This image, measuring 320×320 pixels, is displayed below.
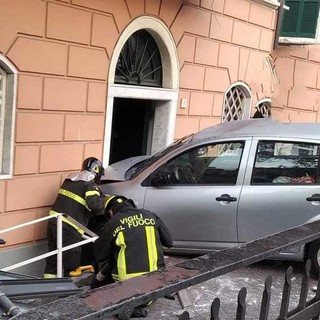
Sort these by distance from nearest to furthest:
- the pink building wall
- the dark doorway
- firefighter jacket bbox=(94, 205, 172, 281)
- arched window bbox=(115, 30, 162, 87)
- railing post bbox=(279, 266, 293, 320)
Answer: railing post bbox=(279, 266, 293, 320)
firefighter jacket bbox=(94, 205, 172, 281)
the pink building wall
arched window bbox=(115, 30, 162, 87)
the dark doorway

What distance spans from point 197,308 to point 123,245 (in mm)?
751

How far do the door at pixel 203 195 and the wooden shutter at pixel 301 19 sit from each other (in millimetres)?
6319

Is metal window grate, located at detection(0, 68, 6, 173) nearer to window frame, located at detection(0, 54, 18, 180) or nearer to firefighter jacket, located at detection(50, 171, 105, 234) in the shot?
window frame, located at detection(0, 54, 18, 180)

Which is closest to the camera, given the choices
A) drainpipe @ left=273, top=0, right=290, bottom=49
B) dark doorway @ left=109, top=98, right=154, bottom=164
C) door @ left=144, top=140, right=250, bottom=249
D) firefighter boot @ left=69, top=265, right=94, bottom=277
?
door @ left=144, top=140, right=250, bottom=249

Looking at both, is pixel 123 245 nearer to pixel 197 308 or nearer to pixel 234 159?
pixel 197 308

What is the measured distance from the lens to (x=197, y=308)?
3797 mm

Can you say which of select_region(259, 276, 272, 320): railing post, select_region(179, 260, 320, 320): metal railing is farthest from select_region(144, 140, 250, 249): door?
select_region(259, 276, 272, 320): railing post

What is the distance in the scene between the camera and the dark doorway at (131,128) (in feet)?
28.0

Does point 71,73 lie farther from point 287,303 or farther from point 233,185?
point 287,303

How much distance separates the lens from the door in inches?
210

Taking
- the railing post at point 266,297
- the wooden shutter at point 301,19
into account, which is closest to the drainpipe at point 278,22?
the wooden shutter at point 301,19

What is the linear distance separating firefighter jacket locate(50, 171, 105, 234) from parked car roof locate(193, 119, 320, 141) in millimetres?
1203

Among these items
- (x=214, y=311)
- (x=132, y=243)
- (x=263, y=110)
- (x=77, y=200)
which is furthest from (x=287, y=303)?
(x=263, y=110)

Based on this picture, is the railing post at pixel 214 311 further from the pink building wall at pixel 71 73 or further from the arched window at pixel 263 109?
the arched window at pixel 263 109
